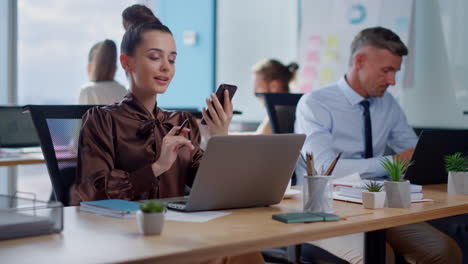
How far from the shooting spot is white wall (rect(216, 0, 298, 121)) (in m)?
5.25

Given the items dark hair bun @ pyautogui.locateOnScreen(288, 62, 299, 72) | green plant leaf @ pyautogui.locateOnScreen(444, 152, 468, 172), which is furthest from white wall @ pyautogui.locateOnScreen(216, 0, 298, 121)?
green plant leaf @ pyautogui.locateOnScreen(444, 152, 468, 172)

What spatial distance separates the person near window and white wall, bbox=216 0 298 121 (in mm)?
3071

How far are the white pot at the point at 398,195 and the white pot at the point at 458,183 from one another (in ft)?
1.38

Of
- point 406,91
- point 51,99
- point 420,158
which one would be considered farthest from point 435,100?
point 51,99

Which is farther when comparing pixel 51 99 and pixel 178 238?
pixel 51 99

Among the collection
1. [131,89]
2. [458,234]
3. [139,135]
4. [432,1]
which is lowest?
[458,234]

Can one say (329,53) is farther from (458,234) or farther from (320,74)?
(458,234)

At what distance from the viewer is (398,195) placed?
1782 mm

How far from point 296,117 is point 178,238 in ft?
5.93

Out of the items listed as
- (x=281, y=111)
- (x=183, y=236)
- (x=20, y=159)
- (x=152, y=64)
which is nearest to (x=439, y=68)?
(x=281, y=111)

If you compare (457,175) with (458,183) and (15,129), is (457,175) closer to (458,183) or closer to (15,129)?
(458,183)

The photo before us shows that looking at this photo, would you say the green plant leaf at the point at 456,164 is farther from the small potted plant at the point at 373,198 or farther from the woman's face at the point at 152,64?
the woman's face at the point at 152,64

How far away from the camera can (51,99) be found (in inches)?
213

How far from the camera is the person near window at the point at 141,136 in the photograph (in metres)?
1.86
